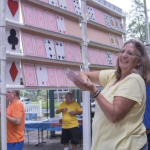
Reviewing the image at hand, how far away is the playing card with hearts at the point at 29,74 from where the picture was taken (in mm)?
3541

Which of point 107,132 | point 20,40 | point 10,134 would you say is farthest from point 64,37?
point 107,132

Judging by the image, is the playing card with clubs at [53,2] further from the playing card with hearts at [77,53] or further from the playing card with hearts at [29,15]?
the playing card with hearts at [77,53]

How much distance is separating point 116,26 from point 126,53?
13.9 feet

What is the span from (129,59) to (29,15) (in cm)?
193

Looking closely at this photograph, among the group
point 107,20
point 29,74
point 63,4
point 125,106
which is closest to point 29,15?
point 29,74

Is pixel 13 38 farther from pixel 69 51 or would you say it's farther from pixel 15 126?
pixel 15 126

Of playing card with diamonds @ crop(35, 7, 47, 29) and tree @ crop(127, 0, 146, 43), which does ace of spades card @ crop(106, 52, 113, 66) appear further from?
tree @ crop(127, 0, 146, 43)

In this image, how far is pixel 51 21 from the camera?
4.10m

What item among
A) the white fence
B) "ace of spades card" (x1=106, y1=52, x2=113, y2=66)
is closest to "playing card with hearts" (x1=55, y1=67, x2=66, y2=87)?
"ace of spades card" (x1=106, y1=52, x2=113, y2=66)

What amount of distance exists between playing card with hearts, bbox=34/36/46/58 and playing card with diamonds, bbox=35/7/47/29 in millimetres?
158

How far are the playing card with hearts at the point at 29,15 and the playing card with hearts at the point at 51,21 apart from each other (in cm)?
32

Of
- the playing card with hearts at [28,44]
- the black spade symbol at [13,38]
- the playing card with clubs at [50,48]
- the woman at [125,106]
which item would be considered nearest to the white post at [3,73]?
the black spade symbol at [13,38]

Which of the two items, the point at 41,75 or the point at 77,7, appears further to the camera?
the point at 77,7

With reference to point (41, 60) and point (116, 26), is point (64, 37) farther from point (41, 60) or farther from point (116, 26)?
point (116, 26)
